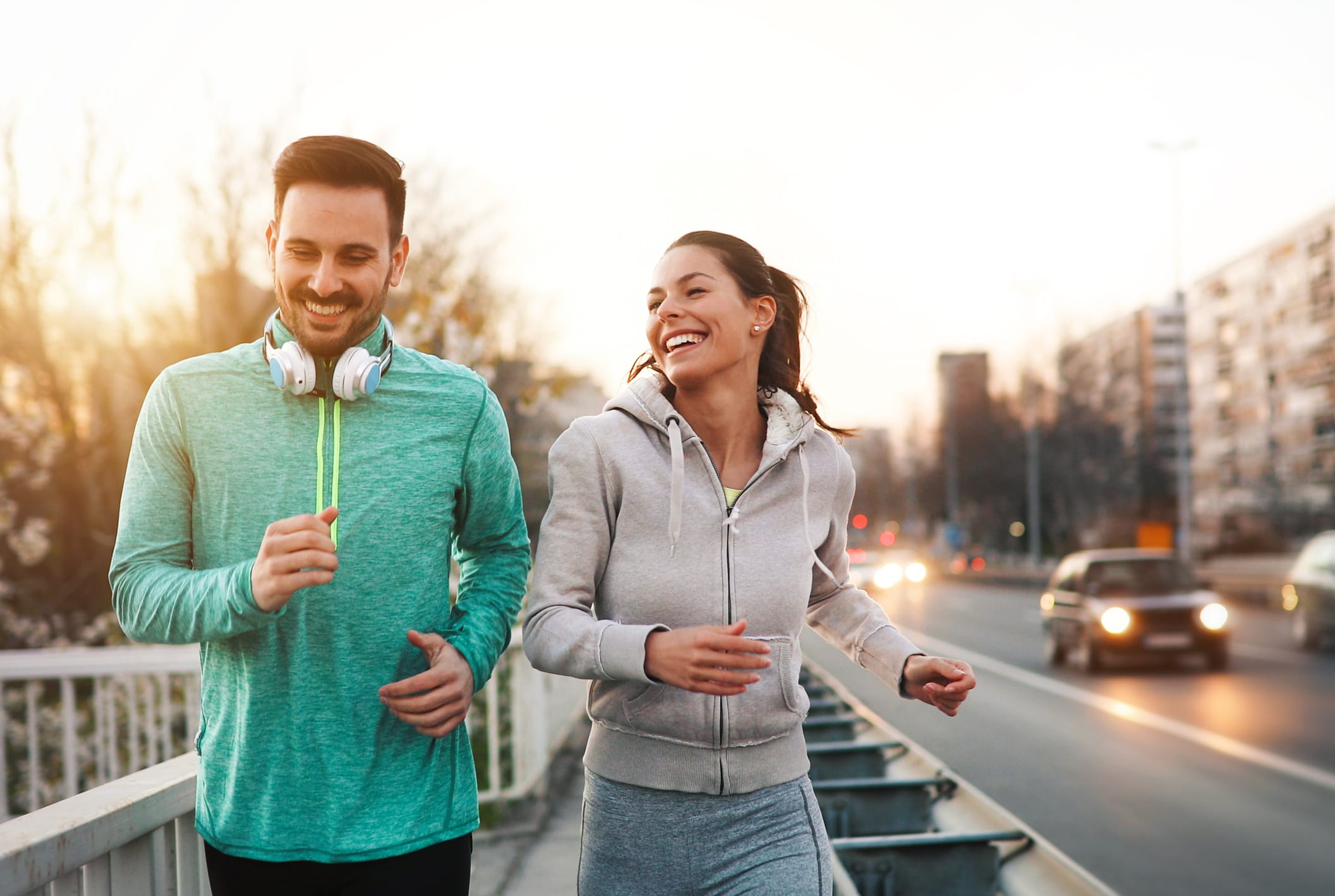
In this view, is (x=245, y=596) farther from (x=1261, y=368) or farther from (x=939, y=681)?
(x=1261, y=368)

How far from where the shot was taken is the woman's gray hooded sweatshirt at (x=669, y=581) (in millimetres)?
2371

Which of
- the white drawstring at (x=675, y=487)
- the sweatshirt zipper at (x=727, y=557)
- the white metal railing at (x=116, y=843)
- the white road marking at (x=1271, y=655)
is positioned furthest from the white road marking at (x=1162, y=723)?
the white metal railing at (x=116, y=843)

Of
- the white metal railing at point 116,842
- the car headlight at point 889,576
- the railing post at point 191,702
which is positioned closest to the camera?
the white metal railing at point 116,842

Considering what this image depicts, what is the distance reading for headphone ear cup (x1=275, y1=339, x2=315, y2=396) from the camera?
2104mm

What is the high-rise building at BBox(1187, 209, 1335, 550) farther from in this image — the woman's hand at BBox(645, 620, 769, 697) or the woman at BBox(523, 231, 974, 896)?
the woman's hand at BBox(645, 620, 769, 697)

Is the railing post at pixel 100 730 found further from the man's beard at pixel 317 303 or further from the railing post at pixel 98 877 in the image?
the man's beard at pixel 317 303

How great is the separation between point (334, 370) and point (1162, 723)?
11145 millimetres

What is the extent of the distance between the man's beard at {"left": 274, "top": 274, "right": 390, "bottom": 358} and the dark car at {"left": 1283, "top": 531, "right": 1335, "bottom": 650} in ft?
57.8

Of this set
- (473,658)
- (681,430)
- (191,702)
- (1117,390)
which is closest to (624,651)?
(473,658)

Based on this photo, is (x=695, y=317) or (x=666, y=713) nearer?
(x=666, y=713)

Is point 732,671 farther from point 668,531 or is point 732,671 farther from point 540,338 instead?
point 540,338

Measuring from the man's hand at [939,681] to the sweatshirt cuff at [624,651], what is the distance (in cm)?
65

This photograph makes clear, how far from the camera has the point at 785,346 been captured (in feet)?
9.62

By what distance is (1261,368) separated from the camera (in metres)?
102
